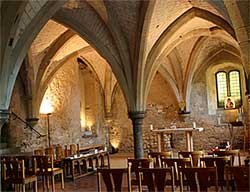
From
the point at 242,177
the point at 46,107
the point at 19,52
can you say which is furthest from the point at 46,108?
the point at 242,177

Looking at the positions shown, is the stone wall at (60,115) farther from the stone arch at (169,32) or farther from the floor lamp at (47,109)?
the stone arch at (169,32)

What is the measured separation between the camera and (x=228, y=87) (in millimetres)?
14664

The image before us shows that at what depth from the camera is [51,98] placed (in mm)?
11727

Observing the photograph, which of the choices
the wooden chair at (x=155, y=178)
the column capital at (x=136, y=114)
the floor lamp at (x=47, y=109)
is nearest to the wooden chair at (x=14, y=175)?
the wooden chair at (x=155, y=178)

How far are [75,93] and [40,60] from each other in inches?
119

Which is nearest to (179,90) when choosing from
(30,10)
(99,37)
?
(99,37)

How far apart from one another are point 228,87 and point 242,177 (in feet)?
36.8

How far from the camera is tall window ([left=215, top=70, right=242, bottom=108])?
14.4 metres

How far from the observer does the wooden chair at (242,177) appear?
3931 mm

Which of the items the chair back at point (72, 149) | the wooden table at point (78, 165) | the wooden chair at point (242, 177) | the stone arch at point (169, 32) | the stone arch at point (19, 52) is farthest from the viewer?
the chair back at point (72, 149)

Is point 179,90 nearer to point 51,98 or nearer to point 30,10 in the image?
point 51,98

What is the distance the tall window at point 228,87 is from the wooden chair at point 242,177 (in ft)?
35.5

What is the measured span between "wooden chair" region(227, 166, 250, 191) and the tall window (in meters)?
10.8

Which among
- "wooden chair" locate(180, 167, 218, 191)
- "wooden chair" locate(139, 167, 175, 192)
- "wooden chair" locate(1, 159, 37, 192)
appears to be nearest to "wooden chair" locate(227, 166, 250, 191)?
"wooden chair" locate(180, 167, 218, 191)
